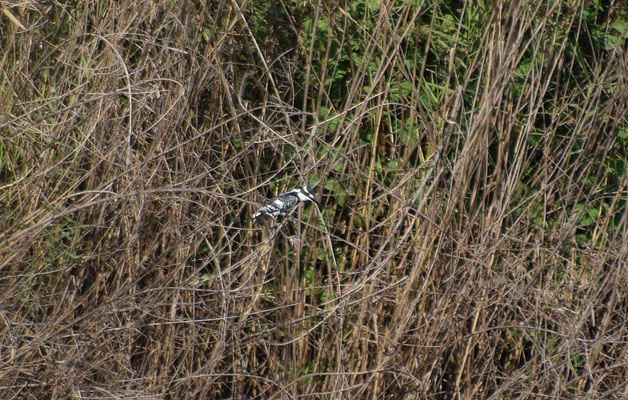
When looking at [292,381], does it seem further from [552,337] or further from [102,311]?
[552,337]

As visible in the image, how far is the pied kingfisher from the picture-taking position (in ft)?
8.20

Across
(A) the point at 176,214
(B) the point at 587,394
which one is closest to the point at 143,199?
(A) the point at 176,214

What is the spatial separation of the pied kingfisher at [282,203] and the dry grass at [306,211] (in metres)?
0.07

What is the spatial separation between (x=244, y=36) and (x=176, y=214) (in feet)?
2.08

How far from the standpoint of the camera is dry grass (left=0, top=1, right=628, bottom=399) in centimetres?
255

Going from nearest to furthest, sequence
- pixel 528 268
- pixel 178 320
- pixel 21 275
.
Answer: pixel 21 275 < pixel 178 320 < pixel 528 268

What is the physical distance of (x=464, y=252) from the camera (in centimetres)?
262

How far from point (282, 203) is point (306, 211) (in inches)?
12.5

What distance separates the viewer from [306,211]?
281cm

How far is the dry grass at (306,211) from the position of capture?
8.38 feet

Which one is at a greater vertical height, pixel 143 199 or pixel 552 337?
pixel 143 199

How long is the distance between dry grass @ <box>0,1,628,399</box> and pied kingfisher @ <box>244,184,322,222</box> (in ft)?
0.22

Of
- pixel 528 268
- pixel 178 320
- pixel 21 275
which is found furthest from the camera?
pixel 528 268

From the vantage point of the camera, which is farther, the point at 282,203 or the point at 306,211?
the point at 306,211
